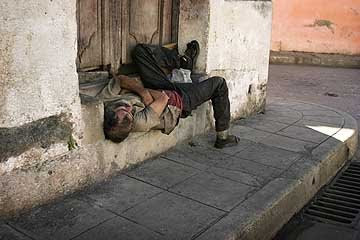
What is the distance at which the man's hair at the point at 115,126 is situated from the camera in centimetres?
346

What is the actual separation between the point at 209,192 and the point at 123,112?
88 centimetres

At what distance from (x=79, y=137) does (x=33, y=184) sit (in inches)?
19.2

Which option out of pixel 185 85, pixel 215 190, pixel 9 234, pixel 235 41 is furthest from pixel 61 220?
pixel 235 41

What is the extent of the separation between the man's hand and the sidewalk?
21.6 inches

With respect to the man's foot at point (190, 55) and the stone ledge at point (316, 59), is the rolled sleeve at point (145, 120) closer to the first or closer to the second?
the man's foot at point (190, 55)

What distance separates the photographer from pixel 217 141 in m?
4.58

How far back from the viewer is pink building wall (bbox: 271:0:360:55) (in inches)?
464

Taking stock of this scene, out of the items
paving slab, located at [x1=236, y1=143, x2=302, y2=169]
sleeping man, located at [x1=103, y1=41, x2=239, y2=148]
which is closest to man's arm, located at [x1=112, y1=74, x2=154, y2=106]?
sleeping man, located at [x1=103, y1=41, x2=239, y2=148]

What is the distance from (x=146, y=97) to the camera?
391cm

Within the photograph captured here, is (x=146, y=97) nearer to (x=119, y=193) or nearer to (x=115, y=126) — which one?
(x=115, y=126)

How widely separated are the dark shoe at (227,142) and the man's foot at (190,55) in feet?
Result: 2.66

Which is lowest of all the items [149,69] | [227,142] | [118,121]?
[227,142]

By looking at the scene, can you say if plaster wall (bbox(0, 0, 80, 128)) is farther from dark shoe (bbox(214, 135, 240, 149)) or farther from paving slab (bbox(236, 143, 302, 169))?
paving slab (bbox(236, 143, 302, 169))

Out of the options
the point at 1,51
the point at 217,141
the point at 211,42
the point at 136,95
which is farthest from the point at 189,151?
the point at 1,51
